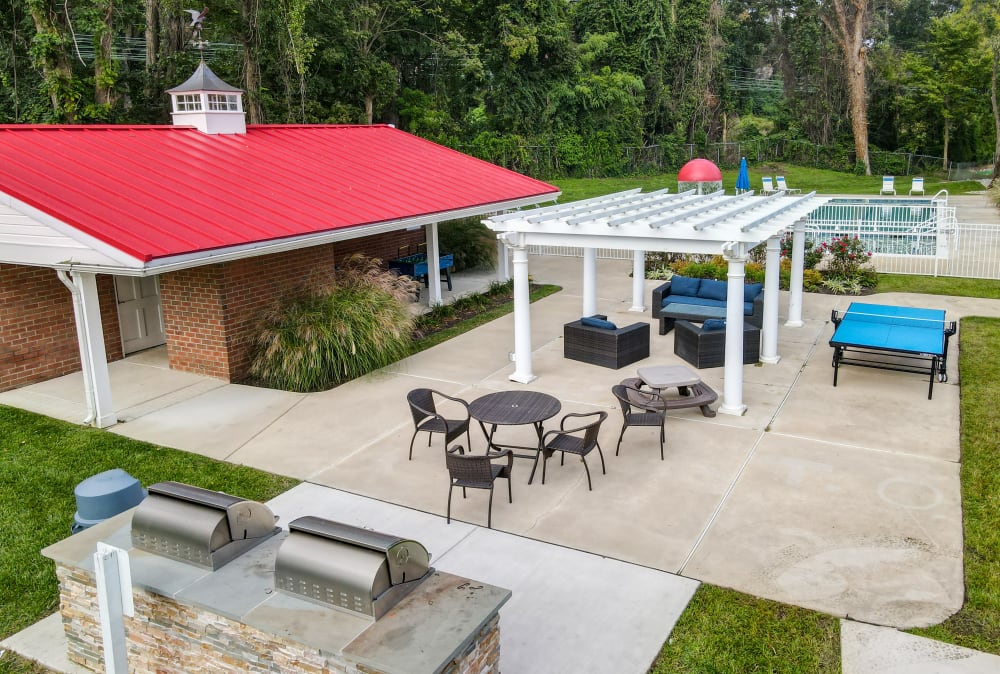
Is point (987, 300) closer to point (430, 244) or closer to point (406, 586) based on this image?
point (430, 244)

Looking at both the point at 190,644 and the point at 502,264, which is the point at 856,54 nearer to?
the point at 502,264

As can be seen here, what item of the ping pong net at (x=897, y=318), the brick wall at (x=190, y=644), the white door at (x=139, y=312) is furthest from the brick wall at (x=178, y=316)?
the ping pong net at (x=897, y=318)

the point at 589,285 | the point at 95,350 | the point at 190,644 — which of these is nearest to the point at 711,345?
the point at 589,285

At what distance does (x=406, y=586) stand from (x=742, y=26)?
173 feet

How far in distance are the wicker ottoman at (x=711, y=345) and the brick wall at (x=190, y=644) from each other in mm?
7630

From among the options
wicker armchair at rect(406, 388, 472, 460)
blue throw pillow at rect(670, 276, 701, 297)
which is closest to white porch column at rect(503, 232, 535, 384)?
wicker armchair at rect(406, 388, 472, 460)

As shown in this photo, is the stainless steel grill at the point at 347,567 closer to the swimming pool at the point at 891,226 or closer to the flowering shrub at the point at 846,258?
the flowering shrub at the point at 846,258

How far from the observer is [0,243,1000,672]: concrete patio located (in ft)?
21.0

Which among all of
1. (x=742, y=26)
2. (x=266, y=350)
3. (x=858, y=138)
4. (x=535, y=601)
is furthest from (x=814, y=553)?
(x=742, y=26)

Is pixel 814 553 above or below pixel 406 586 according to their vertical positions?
below

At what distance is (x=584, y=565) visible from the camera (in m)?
6.42

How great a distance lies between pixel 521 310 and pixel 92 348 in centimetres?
539

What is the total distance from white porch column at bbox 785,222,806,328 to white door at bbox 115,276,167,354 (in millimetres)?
10565

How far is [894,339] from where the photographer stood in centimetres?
1090
